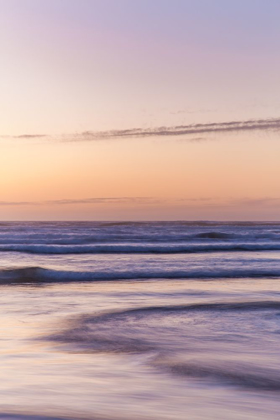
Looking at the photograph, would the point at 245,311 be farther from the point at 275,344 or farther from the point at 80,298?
the point at 80,298

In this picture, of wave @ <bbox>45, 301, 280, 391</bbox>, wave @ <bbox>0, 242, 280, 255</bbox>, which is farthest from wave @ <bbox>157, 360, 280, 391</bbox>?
wave @ <bbox>0, 242, 280, 255</bbox>

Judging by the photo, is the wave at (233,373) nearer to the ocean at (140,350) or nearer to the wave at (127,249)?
the ocean at (140,350)

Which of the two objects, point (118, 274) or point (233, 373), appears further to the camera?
point (118, 274)

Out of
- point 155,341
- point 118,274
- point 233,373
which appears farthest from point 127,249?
point 233,373

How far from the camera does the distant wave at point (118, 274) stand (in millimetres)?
14664

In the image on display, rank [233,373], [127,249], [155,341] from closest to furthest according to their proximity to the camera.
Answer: [233,373] < [155,341] < [127,249]

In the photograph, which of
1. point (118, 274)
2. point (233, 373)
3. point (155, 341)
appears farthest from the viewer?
point (118, 274)

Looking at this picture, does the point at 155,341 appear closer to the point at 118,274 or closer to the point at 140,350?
the point at 140,350

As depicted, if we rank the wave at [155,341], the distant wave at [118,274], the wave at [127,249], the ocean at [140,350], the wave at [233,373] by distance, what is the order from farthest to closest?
the wave at [127,249] → the distant wave at [118,274] → the wave at [155,341] → the wave at [233,373] → the ocean at [140,350]

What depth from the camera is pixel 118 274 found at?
15227mm

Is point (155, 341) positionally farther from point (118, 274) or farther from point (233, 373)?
point (118, 274)

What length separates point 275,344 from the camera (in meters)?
6.41

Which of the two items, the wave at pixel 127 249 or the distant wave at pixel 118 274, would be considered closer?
the distant wave at pixel 118 274

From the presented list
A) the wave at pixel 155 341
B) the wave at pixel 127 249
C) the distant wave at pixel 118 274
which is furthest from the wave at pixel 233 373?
the wave at pixel 127 249
